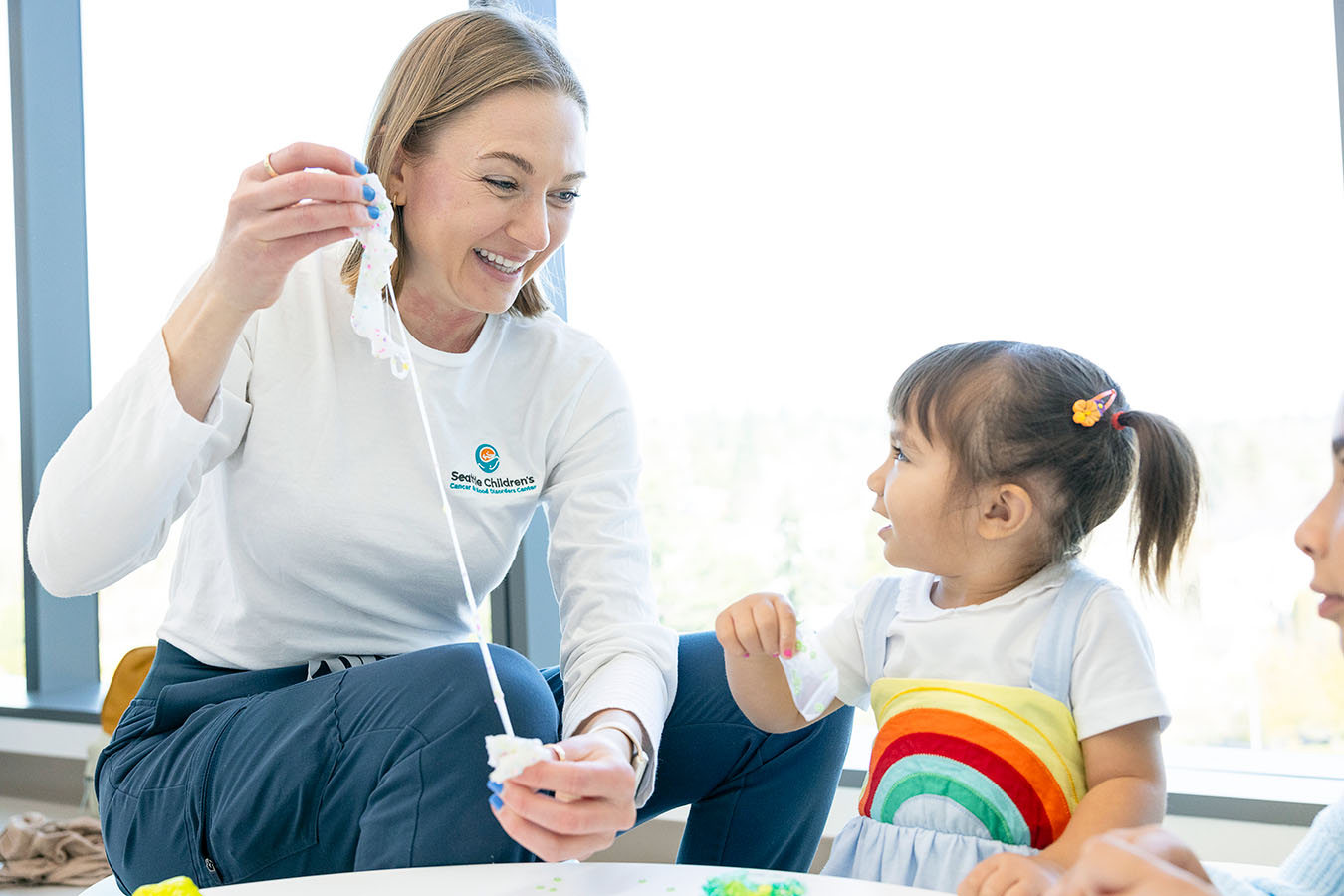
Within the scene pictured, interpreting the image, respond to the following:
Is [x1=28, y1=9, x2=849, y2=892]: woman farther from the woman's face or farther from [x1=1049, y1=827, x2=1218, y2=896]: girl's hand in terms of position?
[x1=1049, y1=827, x2=1218, y2=896]: girl's hand

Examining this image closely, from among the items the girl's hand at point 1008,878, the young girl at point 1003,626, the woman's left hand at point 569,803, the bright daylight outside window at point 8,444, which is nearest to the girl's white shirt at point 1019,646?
the young girl at point 1003,626

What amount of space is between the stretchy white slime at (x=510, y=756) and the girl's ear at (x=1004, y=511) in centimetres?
54

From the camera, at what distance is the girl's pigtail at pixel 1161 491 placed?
1189 mm

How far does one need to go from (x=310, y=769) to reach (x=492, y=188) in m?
0.65

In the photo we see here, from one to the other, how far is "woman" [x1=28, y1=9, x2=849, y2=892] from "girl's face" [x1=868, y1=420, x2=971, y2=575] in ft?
0.98

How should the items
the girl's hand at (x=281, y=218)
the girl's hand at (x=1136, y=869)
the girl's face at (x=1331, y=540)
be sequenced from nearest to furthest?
1. the girl's hand at (x=1136, y=869)
2. the girl's face at (x=1331, y=540)
3. the girl's hand at (x=281, y=218)

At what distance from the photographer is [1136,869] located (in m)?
0.75

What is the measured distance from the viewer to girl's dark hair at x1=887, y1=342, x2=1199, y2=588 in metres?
1.20

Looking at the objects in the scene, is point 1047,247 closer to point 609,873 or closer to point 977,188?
point 977,188

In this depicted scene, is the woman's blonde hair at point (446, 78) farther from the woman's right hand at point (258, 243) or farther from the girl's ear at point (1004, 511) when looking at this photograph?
the girl's ear at point (1004, 511)

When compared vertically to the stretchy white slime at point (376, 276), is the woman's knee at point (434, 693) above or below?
below

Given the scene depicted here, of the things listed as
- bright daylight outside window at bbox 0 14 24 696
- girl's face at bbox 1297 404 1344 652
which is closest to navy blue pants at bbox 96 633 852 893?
girl's face at bbox 1297 404 1344 652

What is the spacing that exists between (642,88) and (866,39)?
17.3 inches

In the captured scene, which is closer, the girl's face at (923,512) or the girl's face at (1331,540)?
the girl's face at (1331,540)
